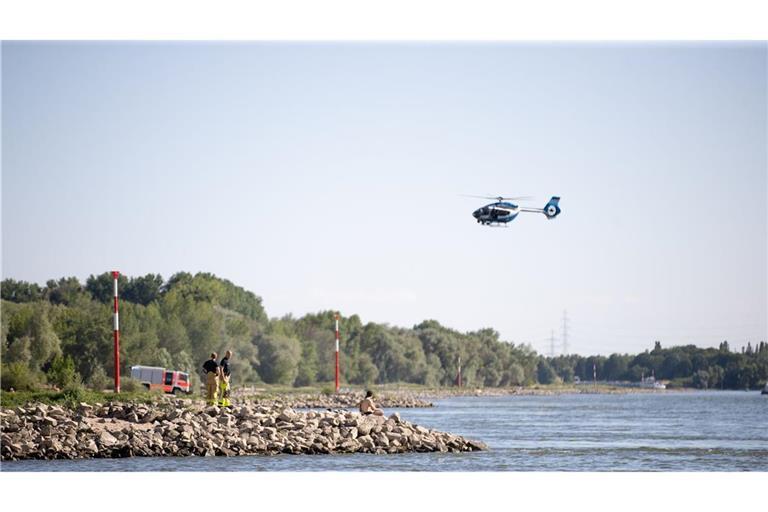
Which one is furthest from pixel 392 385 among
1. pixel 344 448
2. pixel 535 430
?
pixel 344 448

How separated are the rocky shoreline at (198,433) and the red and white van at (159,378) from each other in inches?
962

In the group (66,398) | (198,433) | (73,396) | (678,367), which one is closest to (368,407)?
(198,433)

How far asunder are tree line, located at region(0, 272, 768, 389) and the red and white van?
1.62 meters

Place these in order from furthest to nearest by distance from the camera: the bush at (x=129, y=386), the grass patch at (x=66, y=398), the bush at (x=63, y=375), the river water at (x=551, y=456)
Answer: the bush at (x=129, y=386) < the bush at (x=63, y=375) < the grass patch at (x=66, y=398) < the river water at (x=551, y=456)

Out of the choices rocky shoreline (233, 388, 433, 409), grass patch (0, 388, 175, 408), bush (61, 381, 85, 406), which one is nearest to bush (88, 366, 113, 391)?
rocky shoreline (233, 388, 433, 409)

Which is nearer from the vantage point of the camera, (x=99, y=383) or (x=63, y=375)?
(x=63, y=375)

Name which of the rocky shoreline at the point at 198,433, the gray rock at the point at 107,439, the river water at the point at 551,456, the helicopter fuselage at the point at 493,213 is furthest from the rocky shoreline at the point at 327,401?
the gray rock at the point at 107,439

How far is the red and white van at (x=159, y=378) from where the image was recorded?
5359cm

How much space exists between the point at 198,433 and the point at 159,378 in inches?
1136

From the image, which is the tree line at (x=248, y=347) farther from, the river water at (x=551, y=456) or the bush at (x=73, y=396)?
the river water at (x=551, y=456)

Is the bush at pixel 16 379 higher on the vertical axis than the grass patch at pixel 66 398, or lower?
higher

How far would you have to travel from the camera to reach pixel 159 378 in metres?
54.1

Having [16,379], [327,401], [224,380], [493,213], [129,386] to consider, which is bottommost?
[327,401]

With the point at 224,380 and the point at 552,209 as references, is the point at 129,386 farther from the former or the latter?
the point at 224,380
